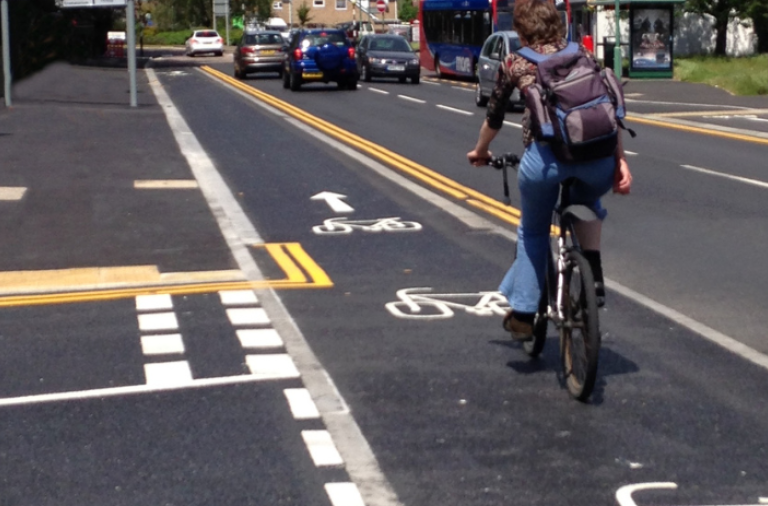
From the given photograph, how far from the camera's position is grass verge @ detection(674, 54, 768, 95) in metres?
31.9

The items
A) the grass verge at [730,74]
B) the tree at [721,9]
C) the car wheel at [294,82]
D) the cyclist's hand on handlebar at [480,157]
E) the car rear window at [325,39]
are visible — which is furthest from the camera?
the tree at [721,9]

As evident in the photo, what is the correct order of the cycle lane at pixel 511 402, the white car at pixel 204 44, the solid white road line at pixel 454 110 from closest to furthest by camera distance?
the cycle lane at pixel 511 402 < the solid white road line at pixel 454 110 < the white car at pixel 204 44

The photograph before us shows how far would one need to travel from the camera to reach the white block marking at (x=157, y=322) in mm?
7348

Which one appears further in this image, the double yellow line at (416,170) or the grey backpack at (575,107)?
the double yellow line at (416,170)

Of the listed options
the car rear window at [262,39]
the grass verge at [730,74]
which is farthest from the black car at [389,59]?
the grass verge at [730,74]

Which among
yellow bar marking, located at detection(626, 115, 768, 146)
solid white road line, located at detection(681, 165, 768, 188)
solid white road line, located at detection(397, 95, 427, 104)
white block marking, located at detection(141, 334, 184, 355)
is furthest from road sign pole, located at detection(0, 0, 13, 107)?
white block marking, located at detection(141, 334, 184, 355)

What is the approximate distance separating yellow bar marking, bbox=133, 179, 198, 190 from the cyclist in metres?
7.96

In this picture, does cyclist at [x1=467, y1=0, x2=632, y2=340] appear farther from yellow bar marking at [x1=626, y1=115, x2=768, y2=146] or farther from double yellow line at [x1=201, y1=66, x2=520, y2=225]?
yellow bar marking at [x1=626, y1=115, x2=768, y2=146]

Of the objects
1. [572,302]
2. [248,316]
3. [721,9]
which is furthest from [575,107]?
[721,9]

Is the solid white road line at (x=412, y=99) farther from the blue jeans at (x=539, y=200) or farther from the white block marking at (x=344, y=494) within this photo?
the white block marking at (x=344, y=494)

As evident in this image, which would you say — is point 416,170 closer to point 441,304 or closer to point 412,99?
point 441,304

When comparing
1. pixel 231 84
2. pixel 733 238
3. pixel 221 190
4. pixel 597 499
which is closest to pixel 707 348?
pixel 597 499

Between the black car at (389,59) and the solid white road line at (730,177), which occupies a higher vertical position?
the black car at (389,59)

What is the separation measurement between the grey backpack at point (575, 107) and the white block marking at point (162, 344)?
234 centimetres
